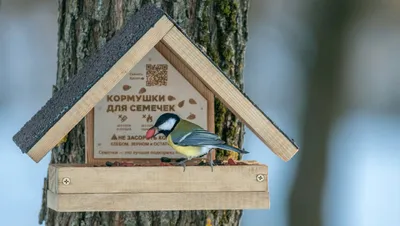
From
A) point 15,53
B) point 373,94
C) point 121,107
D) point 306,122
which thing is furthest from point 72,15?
point 373,94

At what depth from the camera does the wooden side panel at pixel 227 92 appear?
1.94 meters

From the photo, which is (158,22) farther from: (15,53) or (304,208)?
(15,53)

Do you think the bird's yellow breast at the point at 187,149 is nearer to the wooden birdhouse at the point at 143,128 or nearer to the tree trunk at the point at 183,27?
the wooden birdhouse at the point at 143,128

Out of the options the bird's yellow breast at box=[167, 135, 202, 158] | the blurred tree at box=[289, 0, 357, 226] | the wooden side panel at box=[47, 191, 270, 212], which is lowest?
the wooden side panel at box=[47, 191, 270, 212]

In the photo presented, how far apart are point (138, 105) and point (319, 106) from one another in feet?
11.5

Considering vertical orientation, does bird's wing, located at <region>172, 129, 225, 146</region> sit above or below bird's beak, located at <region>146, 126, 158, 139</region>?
below

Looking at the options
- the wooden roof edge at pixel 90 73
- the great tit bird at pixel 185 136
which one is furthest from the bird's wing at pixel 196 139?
the wooden roof edge at pixel 90 73

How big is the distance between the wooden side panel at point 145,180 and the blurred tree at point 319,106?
11.1 feet

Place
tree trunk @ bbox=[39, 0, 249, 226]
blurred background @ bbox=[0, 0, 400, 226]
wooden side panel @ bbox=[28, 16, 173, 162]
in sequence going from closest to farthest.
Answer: wooden side panel @ bbox=[28, 16, 173, 162], tree trunk @ bbox=[39, 0, 249, 226], blurred background @ bbox=[0, 0, 400, 226]

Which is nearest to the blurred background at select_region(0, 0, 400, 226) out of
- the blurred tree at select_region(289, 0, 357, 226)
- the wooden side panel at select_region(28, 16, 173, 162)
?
the blurred tree at select_region(289, 0, 357, 226)

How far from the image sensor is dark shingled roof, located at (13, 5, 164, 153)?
6.33 ft

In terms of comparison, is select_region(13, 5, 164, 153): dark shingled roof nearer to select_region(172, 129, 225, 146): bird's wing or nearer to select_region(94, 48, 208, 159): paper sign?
select_region(94, 48, 208, 159): paper sign

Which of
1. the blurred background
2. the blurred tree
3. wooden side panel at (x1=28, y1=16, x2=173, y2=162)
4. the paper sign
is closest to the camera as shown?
wooden side panel at (x1=28, y1=16, x2=173, y2=162)

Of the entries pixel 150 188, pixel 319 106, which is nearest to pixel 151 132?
pixel 150 188
